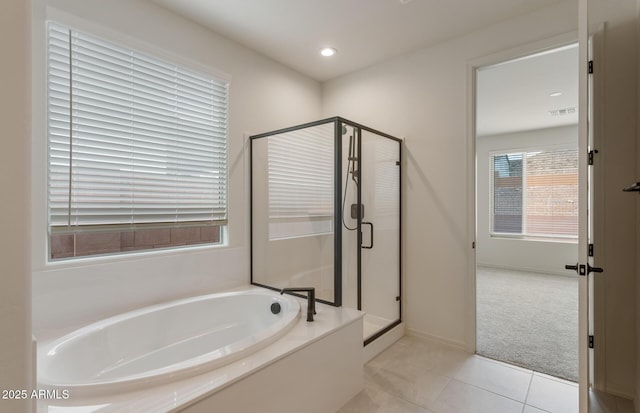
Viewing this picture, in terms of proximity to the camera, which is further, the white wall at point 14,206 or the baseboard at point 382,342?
the baseboard at point 382,342

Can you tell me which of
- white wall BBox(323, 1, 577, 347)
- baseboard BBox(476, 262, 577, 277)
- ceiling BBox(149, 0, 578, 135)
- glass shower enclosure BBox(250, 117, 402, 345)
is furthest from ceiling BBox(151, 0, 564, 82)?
baseboard BBox(476, 262, 577, 277)

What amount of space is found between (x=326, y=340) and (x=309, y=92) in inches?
106

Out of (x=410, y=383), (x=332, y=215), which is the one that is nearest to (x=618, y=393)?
(x=410, y=383)

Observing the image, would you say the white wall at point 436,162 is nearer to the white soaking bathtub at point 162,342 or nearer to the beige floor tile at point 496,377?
the beige floor tile at point 496,377

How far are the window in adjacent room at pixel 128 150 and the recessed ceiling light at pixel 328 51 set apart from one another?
0.96 m

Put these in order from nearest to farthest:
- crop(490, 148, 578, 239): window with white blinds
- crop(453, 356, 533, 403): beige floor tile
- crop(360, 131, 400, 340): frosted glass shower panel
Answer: crop(453, 356, 533, 403): beige floor tile < crop(360, 131, 400, 340): frosted glass shower panel < crop(490, 148, 578, 239): window with white blinds

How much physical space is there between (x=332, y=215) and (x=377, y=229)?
616 mm

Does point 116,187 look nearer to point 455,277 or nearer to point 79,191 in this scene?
point 79,191

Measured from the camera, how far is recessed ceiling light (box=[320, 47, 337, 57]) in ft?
9.32

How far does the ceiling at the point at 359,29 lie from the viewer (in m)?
2.22

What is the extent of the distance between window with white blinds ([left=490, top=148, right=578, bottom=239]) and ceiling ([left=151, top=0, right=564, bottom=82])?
159 inches

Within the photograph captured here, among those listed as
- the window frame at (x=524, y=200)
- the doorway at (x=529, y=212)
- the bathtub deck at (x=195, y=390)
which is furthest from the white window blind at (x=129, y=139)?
the window frame at (x=524, y=200)

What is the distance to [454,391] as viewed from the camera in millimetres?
2016

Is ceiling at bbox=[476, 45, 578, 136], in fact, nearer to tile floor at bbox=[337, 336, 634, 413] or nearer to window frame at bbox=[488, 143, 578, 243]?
window frame at bbox=[488, 143, 578, 243]
